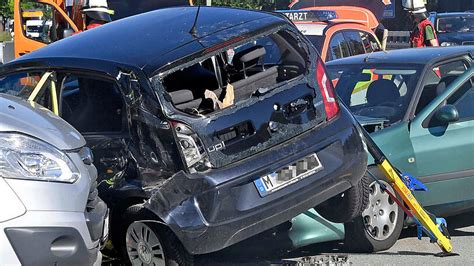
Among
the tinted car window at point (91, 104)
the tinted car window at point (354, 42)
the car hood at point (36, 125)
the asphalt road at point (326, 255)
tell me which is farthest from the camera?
the tinted car window at point (354, 42)

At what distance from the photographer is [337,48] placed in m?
10.7

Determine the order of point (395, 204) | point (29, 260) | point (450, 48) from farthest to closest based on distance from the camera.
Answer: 1. point (450, 48)
2. point (395, 204)
3. point (29, 260)

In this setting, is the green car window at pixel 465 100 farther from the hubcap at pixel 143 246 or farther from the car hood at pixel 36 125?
the car hood at pixel 36 125

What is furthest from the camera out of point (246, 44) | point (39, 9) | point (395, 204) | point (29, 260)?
point (39, 9)

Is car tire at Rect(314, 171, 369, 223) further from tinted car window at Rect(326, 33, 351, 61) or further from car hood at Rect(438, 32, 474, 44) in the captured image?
car hood at Rect(438, 32, 474, 44)

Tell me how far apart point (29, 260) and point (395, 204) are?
3388 millimetres

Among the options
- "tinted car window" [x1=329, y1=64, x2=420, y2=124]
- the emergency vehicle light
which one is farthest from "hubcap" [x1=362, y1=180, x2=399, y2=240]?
the emergency vehicle light

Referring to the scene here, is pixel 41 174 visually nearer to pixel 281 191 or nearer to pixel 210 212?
pixel 210 212

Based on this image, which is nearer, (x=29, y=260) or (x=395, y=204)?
(x=29, y=260)

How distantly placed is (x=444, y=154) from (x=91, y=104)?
2.94 metres

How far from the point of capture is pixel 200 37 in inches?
196

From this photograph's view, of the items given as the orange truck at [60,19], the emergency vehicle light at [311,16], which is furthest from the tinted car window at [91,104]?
the orange truck at [60,19]

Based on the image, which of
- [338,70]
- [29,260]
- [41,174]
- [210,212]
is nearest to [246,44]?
[210,212]

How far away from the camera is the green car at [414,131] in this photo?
6.09 m
